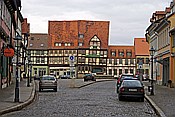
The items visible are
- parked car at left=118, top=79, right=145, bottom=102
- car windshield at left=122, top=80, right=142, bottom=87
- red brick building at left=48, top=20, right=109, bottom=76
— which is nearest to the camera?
parked car at left=118, top=79, right=145, bottom=102

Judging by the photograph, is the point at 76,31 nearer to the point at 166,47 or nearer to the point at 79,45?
the point at 79,45

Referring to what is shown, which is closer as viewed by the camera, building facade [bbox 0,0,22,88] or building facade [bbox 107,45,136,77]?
building facade [bbox 0,0,22,88]

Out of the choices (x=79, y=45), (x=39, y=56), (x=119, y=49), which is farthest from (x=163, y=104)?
(x=39, y=56)

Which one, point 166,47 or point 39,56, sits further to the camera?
point 39,56

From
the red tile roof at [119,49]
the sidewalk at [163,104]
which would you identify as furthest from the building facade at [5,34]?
the red tile roof at [119,49]

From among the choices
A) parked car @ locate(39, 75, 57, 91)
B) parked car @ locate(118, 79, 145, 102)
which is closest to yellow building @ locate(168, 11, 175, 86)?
parked car @ locate(39, 75, 57, 91)

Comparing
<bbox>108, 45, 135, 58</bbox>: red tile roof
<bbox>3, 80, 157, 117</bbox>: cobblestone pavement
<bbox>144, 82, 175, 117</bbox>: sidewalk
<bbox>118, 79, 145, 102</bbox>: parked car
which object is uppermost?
<bbox>108, 45, 135, 58</bbox>: red tile roof

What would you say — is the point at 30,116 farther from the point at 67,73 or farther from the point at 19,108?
the point at 67,73

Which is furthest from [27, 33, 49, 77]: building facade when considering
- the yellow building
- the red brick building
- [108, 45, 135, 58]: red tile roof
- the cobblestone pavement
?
the cobblestone pavement

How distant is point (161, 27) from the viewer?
5381 cm

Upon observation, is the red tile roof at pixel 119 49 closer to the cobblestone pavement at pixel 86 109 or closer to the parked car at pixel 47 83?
the parked car at pixel 47 83

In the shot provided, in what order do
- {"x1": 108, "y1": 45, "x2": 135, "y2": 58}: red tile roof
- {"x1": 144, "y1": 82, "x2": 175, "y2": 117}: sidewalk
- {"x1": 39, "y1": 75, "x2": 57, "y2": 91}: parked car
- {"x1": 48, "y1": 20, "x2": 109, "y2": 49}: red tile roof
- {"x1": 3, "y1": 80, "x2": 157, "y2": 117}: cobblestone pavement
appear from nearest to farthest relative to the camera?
{"x1": 3, "y1": 80, "x2": 157, "y2": 117}: cobblestone pavement, {"x1": 144, "y1": 82, "x2": 175, "y2": 117}: sidewalk, {"x1": 39, "y1": 75, "x2": 57, "y2": 91}: parked car, {"x1": 48, "y1": 20, "x2": 109, "y2": 49}: red tile roof, {"x1": 108, "y1": 45, "x2": 135, "y2": 58}: red tile roof

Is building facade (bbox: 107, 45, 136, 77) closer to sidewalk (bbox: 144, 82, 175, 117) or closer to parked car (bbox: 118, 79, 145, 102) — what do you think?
sidewalk (bbox: 144, 82, 175, 117)

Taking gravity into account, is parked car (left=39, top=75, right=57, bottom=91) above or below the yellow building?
below
